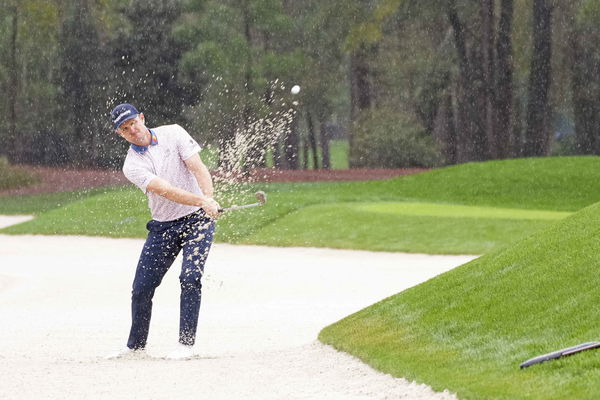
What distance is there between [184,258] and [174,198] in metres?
0.59

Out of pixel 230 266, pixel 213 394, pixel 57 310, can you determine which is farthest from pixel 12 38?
pixel 213 394

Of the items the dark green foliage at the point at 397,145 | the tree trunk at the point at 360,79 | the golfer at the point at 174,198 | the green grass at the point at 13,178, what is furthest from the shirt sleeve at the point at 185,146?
the tree trunk at the point at 360,79

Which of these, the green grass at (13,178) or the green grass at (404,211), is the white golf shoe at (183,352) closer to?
the green grass at (404,211)

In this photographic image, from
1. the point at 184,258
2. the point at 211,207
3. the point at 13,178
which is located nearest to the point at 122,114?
the point at 211,207

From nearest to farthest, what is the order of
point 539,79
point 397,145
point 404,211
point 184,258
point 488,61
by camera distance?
point 184,258 < point 404,211 < point 488,61 < point 539,79 < point 397,145

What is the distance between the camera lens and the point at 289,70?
147 ft

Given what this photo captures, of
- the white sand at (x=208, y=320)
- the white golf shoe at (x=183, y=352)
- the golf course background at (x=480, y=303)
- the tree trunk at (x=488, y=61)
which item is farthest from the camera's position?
the tree trunk at (x=488, y=61)

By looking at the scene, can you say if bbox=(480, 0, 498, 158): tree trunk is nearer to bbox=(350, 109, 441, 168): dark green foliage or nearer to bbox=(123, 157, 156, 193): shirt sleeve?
bbox=(350, 109, 441, 168): dark green foliage

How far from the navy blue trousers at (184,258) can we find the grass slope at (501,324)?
121 centimetres

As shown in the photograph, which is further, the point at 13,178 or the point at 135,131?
the point at 13,178

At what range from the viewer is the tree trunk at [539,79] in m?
41.7

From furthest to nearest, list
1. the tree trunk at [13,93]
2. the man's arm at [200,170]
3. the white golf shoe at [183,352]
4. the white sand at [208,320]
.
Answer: the tree trunk at [13,93] < the white golf shoe at [183,352] < the man's arm at [200,170] < the white sand at [208,320]

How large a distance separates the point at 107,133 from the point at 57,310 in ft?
108

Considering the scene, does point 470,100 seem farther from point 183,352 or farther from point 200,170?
point 200,170
